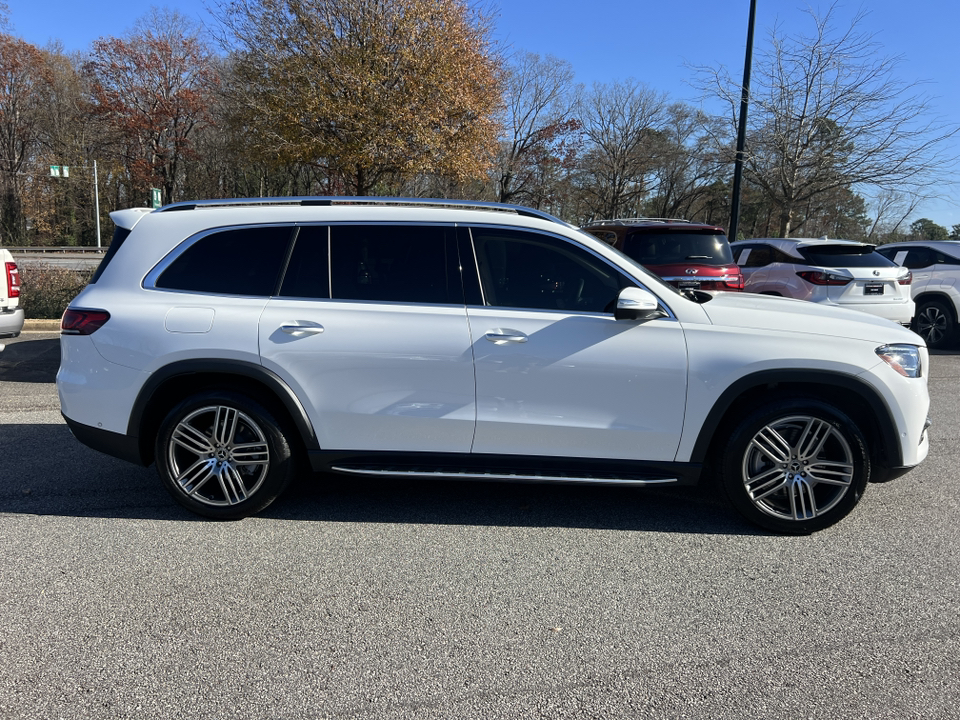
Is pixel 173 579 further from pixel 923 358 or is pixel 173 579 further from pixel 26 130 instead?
pixel 26 130

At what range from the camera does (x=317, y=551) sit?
3.74 meters

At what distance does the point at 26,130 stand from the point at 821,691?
2152 inches

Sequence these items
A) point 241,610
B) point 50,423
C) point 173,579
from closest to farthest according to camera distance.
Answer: point 241,610
point 173,579
point 50,423

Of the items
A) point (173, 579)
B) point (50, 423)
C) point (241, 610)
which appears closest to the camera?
point (241, 610)

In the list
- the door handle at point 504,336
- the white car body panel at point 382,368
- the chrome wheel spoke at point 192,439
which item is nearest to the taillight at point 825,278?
the door handle at point 504,336

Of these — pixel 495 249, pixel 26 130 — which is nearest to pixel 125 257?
pixel 495 249

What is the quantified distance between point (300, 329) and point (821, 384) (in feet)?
9.71

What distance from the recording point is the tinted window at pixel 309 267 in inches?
159

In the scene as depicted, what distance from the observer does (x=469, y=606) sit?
126 inches

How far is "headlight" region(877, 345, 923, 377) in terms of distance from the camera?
3.81 metres

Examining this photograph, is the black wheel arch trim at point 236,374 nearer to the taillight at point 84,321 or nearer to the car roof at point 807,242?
the taillight at point 84,321

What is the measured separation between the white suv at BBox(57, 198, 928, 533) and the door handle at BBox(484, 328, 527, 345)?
0.04 feet

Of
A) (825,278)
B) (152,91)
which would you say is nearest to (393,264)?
(825,278)

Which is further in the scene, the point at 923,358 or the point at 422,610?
the point at 923,358
